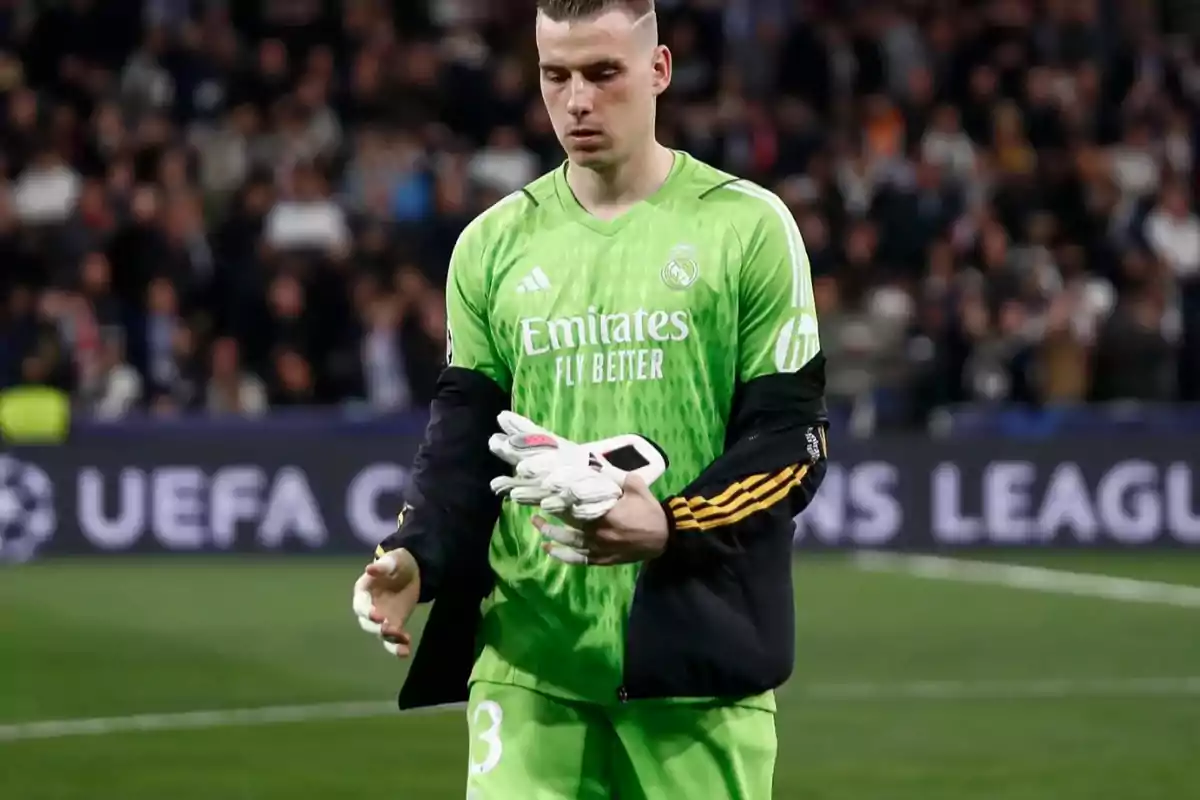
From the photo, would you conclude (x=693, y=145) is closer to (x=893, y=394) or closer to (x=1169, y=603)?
(x=893, y=394)

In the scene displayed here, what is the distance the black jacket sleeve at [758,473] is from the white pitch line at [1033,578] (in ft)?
35.9

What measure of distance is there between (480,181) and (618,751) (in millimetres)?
16155

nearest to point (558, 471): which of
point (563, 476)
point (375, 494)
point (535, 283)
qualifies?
point (563, 476)

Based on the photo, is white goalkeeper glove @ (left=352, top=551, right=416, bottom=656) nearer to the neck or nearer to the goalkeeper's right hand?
the goalkeeper's right hand

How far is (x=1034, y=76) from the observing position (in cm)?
2264

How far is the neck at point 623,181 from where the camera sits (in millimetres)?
4469

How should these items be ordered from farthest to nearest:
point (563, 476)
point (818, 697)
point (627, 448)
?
point (818, 697)
point (627, 448)
point (563, 476)

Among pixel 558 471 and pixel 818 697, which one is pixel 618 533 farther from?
pixel 818 697

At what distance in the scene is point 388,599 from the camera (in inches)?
171

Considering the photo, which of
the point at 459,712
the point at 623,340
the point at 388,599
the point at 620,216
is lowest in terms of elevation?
the point at 459,712

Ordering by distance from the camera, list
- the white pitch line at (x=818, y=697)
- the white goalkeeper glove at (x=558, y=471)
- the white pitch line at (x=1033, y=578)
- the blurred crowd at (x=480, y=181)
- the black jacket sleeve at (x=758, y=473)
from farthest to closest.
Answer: the blurred crowd at (x=480, y=181), the white pitch line at (x=1033, y=578), the white pitch line at (x=818, y=697), the black jacket sleeve at (x=758, y=473), the white goalkeeper glove at (x=558, y=471)

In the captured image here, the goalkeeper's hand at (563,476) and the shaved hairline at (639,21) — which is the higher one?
the shaved hairline at (639,21)

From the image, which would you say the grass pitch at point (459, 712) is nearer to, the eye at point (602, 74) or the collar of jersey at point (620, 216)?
the collar of jersey at point (620, 216)

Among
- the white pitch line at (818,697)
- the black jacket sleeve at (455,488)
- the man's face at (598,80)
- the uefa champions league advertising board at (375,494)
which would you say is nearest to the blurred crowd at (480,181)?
the uefa champions league advertising board at (375,494)
